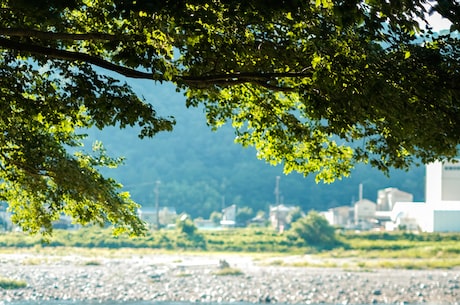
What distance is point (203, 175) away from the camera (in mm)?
131250

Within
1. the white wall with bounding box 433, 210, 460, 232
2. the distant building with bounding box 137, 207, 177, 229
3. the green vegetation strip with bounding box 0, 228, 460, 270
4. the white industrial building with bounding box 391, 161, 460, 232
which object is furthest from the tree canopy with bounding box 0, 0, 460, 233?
the distant building with bounding box 137, 207, 177, 229

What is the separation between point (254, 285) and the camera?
6475cm

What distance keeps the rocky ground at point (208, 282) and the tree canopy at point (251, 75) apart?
4073 centimetres

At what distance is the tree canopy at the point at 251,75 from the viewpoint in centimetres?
926

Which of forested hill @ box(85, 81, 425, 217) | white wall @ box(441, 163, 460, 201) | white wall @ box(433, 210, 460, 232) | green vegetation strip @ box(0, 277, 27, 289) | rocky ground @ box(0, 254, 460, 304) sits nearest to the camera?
green vegetation strip @ box(0, 277, 27, 289)

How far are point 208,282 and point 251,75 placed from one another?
56.9 m

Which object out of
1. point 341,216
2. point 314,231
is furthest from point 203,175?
point 314,231

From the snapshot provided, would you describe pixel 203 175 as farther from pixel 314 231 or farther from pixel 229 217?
pixel 314 231

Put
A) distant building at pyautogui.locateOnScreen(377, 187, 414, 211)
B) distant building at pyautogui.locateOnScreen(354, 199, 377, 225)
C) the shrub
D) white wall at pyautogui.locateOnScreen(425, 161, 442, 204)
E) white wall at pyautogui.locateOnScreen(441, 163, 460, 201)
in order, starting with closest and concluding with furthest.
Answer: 1. the shrub
2. white wall at pyautogui.locateOnScreen(441, 163, 460, 201)
3. white wall at pyautogui.locateOnScreen(425, 161, 442, 204)
4. distant building at pyautogui.locateOnScreen(354, 199, 377, 225)
5. distant building at pyautogui.locateOnScreen(377, 187, 414, 211)

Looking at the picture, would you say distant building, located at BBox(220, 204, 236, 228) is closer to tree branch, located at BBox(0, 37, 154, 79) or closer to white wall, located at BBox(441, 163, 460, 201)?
white wall, located at BBox(441, 163, 460, 201)

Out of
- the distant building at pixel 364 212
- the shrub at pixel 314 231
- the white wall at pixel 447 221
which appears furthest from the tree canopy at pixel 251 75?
the distant building at pixel 364 212

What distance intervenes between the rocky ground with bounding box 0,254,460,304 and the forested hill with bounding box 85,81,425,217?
49.0 metres

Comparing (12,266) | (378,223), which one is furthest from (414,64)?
(378,223)

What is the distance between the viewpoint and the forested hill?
126 meters
